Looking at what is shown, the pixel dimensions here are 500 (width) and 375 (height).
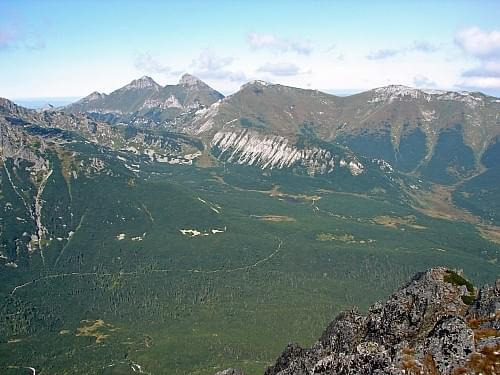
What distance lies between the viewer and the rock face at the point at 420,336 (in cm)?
5803

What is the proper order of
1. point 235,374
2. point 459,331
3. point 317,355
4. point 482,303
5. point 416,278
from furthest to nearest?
point 416,278 → point 235,374 → point 317,355 → point 482,303 → point 459,331

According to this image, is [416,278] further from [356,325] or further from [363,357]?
[363,357]

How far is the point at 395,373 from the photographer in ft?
189

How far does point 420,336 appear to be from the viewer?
256ft

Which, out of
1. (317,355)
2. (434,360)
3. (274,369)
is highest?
(434,360)

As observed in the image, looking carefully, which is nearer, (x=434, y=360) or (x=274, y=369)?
(x=434, y=360)

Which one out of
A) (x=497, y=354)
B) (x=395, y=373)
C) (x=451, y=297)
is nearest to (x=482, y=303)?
(x=451, y=297)

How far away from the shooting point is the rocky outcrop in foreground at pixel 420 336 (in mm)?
58031

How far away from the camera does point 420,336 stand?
78062 millimetres

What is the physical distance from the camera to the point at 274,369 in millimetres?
104500

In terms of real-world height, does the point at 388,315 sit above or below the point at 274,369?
above

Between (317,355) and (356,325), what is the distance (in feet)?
33.1

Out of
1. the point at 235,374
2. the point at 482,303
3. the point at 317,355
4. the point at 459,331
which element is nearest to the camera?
the point at 459,331

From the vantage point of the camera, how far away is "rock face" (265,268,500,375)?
58.0 metres
